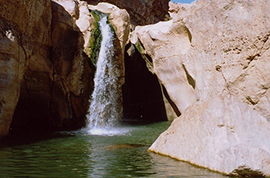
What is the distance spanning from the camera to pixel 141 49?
14844 mm

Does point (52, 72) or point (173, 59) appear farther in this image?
point (173, 59)

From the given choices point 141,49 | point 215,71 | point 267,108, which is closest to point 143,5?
point 141,49

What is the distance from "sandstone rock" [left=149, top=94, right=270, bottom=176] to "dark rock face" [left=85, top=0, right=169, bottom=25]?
18.7m

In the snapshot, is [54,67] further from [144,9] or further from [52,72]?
[144,9]

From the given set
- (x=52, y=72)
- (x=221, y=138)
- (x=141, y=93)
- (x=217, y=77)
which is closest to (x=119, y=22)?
(x=52, y=72)

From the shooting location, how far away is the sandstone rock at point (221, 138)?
4809mm

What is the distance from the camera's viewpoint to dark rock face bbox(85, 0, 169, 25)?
975 inches

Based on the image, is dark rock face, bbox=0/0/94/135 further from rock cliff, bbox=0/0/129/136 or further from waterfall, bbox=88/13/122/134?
waterfall, bbox=88/13/122/134

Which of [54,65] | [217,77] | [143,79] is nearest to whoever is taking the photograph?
[217,77]

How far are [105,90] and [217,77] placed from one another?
16.9 feet

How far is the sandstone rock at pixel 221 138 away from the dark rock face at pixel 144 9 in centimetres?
1873

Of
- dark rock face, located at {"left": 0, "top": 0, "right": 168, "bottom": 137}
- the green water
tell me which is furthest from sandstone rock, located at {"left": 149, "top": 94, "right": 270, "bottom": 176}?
dark rock face, located at {"left": 0, "top": 0, "right": 168, "bottom": 137}

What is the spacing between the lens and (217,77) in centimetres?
919

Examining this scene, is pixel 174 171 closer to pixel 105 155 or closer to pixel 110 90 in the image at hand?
pixel 105 155
